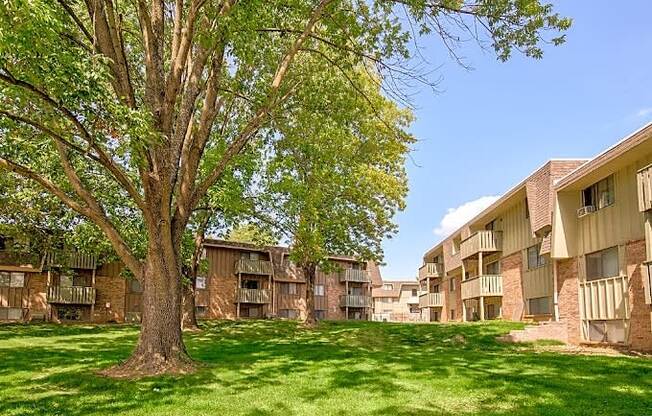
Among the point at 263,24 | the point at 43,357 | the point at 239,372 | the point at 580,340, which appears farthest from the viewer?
the point at 580,340

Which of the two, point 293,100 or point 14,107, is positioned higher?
point 293,100

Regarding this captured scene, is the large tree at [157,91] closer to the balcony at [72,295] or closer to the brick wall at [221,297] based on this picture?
the balcony at [72,295]

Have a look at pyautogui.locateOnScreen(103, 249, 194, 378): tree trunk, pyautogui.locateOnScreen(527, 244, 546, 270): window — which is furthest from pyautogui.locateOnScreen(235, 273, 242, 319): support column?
pyautogui.locateOnScreen(103, 249, 194, 378): tree trunk

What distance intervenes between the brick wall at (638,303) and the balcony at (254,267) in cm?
3296

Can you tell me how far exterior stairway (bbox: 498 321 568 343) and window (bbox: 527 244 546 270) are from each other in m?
5.90

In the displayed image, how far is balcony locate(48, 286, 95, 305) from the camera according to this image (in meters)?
35.6

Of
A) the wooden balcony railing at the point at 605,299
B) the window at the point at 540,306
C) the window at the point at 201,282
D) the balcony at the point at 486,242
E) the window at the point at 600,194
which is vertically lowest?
the window at the point at 540,306

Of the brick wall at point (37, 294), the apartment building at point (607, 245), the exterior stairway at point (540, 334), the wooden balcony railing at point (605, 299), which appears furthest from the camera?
the brick wall at point (37, 294)

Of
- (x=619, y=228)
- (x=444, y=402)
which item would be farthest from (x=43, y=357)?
(x=619, y=228)

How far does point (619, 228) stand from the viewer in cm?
1833

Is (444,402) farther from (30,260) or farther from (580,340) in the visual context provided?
(30,260)

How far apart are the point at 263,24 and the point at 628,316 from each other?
47.4 ft

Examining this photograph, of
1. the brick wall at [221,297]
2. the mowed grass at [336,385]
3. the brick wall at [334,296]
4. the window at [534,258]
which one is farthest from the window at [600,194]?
the brick wall at [334,296]

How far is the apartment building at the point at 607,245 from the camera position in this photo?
1658cm
